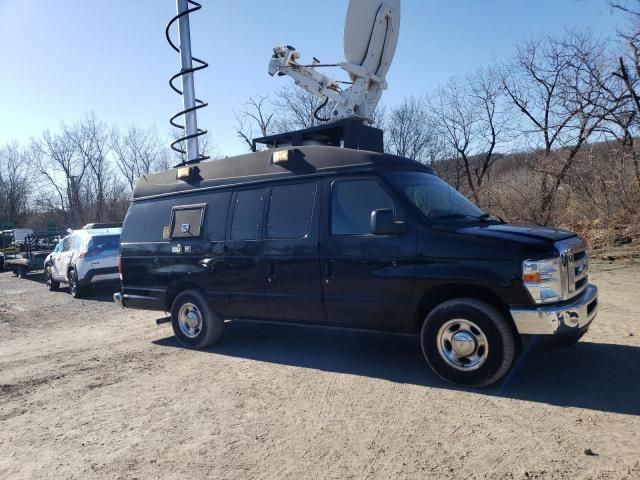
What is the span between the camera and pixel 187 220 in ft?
21.4

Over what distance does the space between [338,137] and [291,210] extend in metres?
2.13

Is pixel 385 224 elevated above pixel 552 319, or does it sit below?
above

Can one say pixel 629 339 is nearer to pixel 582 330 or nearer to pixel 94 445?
pixel 582 330

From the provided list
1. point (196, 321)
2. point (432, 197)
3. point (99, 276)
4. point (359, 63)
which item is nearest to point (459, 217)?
point (432, 197)

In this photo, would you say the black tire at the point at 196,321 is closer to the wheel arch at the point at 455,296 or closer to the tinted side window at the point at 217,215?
the tinted side window at the point at 217,215

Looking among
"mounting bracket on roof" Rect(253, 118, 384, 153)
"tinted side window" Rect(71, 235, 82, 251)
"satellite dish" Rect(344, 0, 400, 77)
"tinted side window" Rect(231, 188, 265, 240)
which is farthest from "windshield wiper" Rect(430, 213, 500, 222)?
"tinted side window" Rect(71, 235, 82, 251)

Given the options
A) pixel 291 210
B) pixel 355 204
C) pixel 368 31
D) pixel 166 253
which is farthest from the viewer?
pixel 368 31

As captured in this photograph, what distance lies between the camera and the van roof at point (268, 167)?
5.21 m

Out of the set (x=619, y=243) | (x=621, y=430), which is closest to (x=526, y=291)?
(x=621, y=430)

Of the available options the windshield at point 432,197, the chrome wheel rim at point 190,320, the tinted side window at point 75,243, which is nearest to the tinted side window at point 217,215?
the chrome wheel rim at point 190,320

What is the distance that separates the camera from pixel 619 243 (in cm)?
1300

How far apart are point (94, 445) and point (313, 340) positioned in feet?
10.8

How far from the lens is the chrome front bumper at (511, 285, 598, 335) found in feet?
13.5

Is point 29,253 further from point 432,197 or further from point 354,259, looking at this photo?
point 432,197
